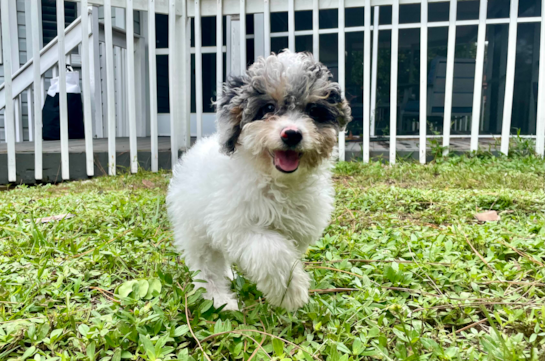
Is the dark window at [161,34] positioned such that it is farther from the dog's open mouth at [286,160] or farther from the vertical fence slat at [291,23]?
the dog's open mouth at [286,160]

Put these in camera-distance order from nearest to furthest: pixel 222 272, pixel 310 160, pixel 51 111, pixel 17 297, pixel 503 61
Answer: pixel 17 297, pixel 310 160, pixel 222 272, pixel 51 111, pixel 503 61

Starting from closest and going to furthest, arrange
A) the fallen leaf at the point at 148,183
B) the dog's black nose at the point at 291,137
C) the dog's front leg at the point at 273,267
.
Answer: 1. the dog's front leg at the point at 273,267
2. the dog's black nose at the point at 291,137
3. the fallen leaf at the point at 148,183

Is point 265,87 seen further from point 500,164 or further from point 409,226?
point 500,164

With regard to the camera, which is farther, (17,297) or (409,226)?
(409,226)

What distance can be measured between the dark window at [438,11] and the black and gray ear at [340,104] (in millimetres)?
9815

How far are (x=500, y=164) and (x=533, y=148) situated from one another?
102 cm

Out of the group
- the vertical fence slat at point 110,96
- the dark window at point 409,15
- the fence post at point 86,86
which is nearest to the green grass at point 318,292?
the fence post at point 86,86

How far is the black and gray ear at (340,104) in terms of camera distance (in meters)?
2.65

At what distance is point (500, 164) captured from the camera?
659cm

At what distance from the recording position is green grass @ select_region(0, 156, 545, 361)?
1933 millimetres

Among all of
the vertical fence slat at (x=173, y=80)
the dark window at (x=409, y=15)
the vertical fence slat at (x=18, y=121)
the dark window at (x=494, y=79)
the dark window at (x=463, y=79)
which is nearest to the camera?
the vertical fence slat at (x=173, y=80)

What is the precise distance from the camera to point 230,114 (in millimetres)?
2580

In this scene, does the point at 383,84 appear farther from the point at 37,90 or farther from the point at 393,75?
the point at 37,90

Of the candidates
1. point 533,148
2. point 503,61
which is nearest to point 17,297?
point 533,148
